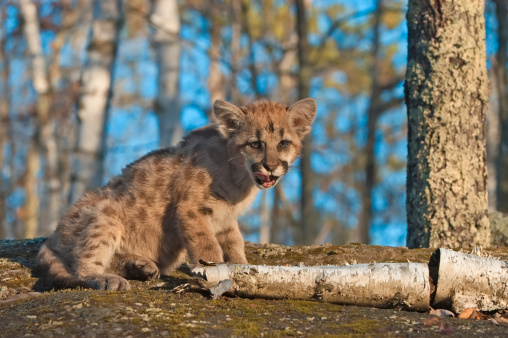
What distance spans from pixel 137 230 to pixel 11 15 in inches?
893

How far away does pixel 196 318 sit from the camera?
3879mm

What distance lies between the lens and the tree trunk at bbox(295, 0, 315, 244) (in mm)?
14004

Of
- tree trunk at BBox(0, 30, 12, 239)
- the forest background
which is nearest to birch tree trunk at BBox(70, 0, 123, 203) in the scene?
the forest background

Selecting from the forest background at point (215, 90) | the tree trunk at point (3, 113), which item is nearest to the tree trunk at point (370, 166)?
the forest background at point (215, 90)

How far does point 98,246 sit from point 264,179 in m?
1.71

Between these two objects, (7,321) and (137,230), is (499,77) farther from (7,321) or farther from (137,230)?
(7,321)

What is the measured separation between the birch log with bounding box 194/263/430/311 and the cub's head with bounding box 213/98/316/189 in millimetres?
1414

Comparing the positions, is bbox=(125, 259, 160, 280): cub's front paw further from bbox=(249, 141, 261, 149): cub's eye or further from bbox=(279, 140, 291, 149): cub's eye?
bbox=(279, 140, 291, 149): cub's eye

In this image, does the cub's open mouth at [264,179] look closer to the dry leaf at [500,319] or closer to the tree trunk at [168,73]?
the dry leaf at [500,319]

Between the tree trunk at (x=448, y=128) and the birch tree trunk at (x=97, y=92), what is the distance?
22.0ft

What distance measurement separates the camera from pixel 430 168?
6.57m

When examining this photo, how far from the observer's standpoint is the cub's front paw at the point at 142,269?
549 centimetres

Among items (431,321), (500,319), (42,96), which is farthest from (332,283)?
(42,96)

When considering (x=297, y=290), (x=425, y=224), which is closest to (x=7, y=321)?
(x=297, y=290)
